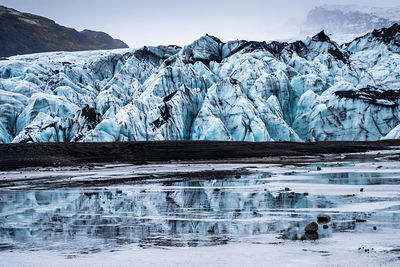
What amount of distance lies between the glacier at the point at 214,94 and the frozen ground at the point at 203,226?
36443 mm

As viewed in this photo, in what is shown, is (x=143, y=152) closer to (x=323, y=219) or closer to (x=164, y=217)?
(x=164, y=217)

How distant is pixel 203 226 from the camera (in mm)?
8430

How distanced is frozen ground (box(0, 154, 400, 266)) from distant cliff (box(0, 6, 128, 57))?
14403 centimetres

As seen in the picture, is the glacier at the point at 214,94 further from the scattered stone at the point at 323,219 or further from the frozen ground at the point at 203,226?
the scattered stone at the point at 323,219

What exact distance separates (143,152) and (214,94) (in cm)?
2054

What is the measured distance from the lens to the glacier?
53.3 m

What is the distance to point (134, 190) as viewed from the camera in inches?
586

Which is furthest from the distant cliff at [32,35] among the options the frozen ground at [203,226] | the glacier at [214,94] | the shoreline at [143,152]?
the frozen ground at [203,226]

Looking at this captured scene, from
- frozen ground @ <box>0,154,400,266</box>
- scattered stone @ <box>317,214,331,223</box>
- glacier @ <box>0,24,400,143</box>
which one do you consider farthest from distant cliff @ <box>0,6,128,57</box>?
scattered stone @ <box>317,214,331,223</box>

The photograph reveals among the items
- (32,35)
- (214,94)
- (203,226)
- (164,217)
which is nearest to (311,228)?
(203,226)

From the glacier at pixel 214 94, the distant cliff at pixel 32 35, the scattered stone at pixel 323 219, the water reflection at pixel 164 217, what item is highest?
the distant cliff at pixel 32 35

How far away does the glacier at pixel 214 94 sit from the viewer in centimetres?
5331

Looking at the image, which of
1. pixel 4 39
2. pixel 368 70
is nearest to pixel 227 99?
pixel 368 70

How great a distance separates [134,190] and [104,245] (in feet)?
25.9
